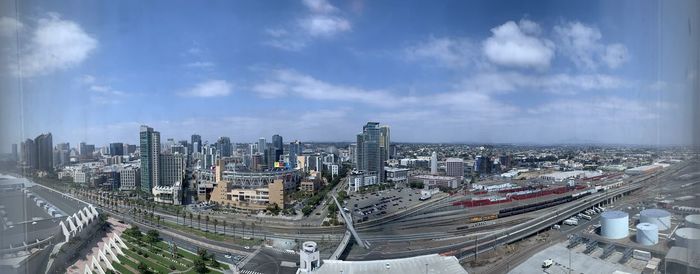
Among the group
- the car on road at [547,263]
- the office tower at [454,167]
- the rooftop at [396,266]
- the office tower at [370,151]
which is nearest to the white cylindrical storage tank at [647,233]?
the car on road at [547,263]

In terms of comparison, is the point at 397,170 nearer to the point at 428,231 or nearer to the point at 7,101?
the point at 428,231

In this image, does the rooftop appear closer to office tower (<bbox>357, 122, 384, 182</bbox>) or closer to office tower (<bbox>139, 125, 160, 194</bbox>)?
office tower (<bbox>357, 122, 384, 182</bbox>)

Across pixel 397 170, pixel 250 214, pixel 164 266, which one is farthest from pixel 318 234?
pixel 164 266

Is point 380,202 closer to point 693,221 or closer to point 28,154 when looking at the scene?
point 693,221

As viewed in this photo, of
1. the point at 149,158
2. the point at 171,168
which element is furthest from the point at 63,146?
the point at 171,168

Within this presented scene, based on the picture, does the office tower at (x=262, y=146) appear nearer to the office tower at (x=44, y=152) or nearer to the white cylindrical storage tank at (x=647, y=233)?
the office tower at (x=44, y=152)
